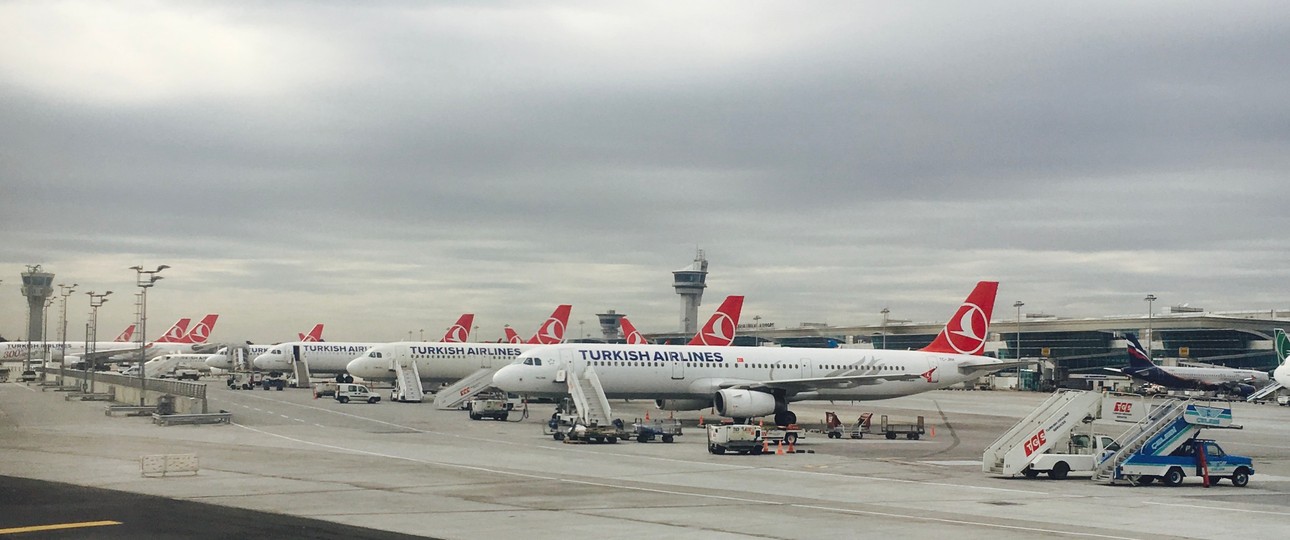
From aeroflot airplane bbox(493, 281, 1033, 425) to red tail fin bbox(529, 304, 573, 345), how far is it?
64.7m

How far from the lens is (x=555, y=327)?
5522 inches

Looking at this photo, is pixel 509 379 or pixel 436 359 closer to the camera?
pixel 509 379

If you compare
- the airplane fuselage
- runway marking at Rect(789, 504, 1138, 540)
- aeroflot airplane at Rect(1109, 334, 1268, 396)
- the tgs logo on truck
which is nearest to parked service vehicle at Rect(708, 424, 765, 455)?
the tgs logo on truck

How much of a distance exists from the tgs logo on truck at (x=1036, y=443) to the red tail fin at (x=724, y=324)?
68.2m

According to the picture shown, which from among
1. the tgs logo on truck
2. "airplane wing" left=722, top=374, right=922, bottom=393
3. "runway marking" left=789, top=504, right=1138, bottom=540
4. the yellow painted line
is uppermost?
"airplane wing" left=722, top=374, right=922, bottom=393

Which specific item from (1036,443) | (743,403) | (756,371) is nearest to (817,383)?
(756,371)

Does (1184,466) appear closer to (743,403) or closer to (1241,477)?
(1241,477)

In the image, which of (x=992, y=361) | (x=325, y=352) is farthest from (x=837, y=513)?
(x=325, y=352)

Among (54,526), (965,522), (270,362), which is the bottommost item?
(965,522)

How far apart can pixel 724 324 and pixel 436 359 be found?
29707 mm

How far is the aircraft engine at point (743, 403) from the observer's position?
64.9 m

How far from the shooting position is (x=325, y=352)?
122 meters

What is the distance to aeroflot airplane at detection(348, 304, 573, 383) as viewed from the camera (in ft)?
312

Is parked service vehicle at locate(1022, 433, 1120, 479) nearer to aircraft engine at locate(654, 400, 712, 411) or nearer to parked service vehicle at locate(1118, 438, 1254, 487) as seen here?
parked service vehicle at locate(1118, 438, 1254, 487)
